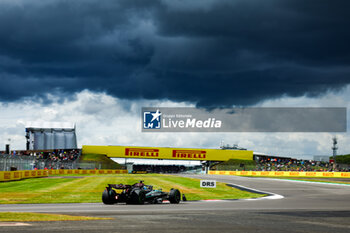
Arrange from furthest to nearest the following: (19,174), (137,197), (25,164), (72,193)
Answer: (25,164), (19,174), (72,193), (137,197)

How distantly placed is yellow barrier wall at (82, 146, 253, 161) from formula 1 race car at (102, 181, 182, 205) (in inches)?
3145

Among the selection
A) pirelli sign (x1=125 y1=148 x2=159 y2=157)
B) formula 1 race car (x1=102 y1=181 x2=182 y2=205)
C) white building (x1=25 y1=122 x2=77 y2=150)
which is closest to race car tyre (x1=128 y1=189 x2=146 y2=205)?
formula 1 race car (x1=102 y1=181 x2=182 y2=205)

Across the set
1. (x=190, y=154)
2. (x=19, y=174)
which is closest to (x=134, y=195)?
(x=19, y=174)

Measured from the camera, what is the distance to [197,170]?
114 metres

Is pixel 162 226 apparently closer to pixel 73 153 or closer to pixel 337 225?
pixel 337 225

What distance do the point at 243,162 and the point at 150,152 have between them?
21655 millimetres

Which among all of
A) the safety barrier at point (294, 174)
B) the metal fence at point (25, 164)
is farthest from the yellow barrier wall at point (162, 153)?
the metal fence at point (25, 164)

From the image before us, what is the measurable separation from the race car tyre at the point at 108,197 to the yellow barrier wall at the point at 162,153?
80100mm

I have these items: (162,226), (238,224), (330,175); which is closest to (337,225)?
(238,224)

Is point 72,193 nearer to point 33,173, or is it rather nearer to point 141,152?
point 33,173

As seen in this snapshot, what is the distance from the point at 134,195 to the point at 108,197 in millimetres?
1086

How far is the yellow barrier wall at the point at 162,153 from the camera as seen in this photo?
321ft

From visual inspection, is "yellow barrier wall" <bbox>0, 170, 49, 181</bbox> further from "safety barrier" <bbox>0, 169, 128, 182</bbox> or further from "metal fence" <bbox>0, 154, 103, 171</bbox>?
"metal fence" <bbox>0, 154, 103, 171</bbox>

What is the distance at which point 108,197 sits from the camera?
1830cm
